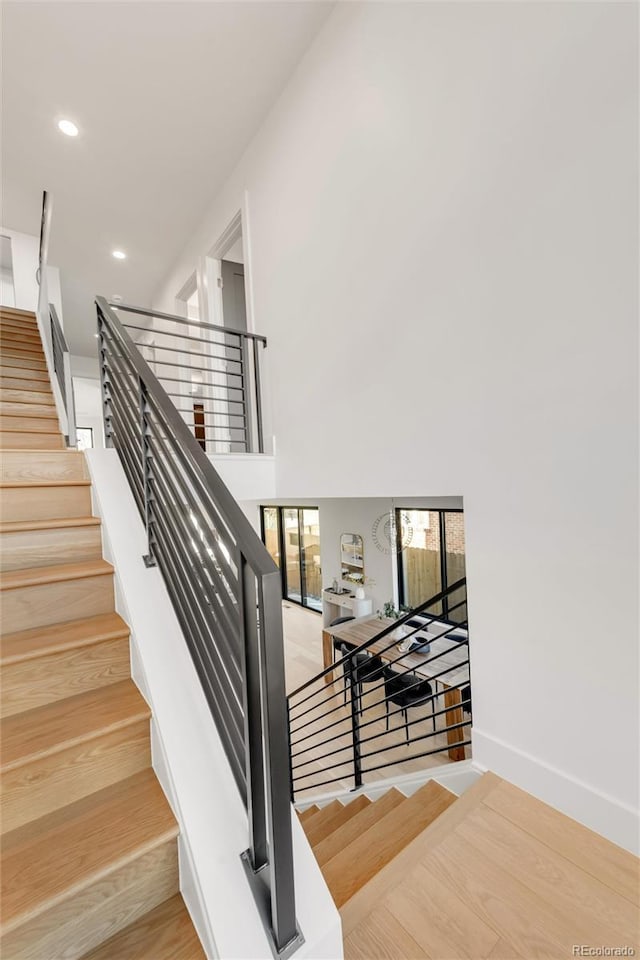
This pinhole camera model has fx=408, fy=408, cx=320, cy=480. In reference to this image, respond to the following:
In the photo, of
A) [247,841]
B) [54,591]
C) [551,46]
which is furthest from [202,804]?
[551,46]

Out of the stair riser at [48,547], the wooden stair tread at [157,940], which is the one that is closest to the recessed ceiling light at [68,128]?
the stair riser at [48,547]

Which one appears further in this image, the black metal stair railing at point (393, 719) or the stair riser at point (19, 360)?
the black metal stair railing at point (393, 719)

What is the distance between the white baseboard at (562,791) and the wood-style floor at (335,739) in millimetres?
618

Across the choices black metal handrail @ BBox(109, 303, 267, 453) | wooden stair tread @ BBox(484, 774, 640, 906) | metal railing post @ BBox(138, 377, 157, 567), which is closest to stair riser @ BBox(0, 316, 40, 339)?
black metal handrail @ BBox(109, 303, 267, 453)

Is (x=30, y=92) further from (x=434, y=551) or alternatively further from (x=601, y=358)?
(x=434, y=551)

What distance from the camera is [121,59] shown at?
2.85 metres

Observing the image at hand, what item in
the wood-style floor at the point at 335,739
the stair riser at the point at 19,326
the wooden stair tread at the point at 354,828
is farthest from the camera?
the stair riser at the point at 19,326

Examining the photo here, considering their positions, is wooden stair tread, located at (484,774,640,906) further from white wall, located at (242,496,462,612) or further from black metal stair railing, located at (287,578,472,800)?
white wall, located at (242,496,462,612)

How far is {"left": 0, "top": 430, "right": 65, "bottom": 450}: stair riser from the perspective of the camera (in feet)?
Result: 7.98

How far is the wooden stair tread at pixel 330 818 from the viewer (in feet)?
7.49

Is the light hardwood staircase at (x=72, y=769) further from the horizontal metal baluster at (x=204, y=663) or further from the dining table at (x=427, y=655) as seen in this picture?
the dining table at (x=427, y=655)

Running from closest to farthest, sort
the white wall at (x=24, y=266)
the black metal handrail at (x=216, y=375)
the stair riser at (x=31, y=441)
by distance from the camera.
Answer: the stair riser at (x=31, y=441)
the black metal handrail at (x=216, y=375)
the white wall at (x=24, y=266)

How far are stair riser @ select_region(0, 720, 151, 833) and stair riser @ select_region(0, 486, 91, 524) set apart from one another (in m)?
0.80

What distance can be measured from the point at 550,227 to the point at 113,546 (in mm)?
2028
